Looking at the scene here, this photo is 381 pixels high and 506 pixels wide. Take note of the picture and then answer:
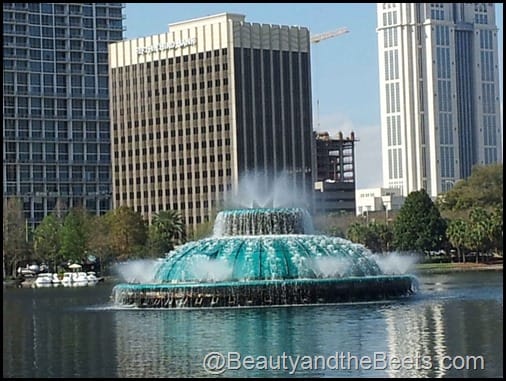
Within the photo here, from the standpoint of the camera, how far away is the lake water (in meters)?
21.2

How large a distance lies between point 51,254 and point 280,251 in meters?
55.3

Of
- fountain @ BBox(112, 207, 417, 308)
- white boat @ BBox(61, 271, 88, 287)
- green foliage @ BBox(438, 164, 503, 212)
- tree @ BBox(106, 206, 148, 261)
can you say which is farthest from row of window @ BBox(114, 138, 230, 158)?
fountain @ BBox(112, 207, 417, 308)

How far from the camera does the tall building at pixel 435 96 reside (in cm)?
18138

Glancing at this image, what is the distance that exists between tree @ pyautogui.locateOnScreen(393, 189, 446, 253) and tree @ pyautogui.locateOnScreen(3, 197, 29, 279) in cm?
2769

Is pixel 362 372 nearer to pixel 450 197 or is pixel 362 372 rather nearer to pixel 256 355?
pixel 256 355

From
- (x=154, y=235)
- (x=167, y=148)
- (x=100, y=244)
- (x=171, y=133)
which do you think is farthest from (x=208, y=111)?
(x=100, y=244)

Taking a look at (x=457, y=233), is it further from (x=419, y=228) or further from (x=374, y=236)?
(x=374, y=236)

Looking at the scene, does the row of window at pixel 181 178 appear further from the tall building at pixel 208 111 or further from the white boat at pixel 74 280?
the white boat at pixel 74 280

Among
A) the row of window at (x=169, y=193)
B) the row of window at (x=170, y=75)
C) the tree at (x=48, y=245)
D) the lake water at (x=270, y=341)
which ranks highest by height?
the row of window at (x=170, y=75)

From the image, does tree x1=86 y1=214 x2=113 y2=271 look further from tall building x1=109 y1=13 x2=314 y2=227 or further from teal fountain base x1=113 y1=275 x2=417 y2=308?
teal fountain base x1=113 y1=275 x2=417 y2=308

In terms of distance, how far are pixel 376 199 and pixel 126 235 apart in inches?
2961

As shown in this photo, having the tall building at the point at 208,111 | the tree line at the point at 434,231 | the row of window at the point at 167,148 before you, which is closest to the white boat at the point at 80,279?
the tree line at the point at 434,231

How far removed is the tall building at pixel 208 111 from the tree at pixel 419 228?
4014cm

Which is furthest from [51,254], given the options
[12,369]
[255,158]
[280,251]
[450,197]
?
[12,369]
